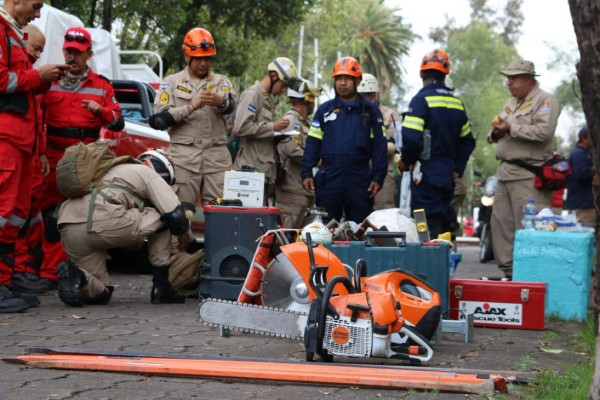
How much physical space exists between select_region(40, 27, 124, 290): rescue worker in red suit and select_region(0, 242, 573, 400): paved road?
2.57 ft

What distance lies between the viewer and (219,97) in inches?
370

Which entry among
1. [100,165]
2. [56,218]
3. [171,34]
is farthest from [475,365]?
[171,34]

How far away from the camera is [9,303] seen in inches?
305

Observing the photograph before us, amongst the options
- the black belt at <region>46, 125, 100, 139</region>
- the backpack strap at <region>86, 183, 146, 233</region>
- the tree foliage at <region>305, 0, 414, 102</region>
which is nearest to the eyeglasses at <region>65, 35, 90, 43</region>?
the black belt at <region>46, 125, 100, 139</region>

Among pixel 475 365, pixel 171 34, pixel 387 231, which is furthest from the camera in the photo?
pixel 171 34

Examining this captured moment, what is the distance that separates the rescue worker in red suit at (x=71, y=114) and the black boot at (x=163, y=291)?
1.13m

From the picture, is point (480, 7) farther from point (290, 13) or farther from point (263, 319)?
point (263, 319)

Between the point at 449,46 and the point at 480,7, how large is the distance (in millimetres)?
5053

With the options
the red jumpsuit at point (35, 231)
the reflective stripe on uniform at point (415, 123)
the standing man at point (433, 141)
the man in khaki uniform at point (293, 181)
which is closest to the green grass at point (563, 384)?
the standing man at point (433, 141)

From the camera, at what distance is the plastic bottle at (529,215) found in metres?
9.74

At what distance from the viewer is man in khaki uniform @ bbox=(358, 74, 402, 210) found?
11.8 m

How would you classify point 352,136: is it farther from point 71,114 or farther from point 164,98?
point 71,114

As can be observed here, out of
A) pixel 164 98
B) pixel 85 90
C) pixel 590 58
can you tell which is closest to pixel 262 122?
pixel 164 98

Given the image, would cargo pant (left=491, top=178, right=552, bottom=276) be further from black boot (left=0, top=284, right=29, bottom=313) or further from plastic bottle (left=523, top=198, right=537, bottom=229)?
black boot (left=0, top=284, right=29, bottom=313)
